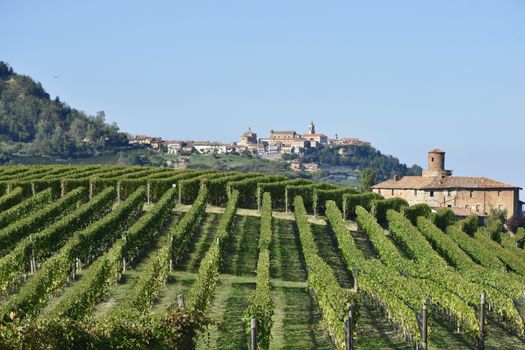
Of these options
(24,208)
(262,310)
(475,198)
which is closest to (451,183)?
(475,198)

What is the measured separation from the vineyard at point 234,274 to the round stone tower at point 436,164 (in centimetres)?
5776

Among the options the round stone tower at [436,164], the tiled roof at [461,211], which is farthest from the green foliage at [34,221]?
the round stone tower at [436,164]

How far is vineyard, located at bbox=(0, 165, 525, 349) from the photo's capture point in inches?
886

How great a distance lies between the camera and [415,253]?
43.5 m

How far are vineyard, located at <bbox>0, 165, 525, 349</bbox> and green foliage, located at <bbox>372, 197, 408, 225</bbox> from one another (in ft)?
0.34

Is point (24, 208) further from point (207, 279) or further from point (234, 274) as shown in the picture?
point (207, 279)

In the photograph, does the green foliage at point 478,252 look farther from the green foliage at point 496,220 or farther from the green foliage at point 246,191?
the green foliage at point 496,220

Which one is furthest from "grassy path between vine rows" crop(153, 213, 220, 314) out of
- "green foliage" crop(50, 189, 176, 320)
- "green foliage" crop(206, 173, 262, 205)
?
"green foliage" crop(206, 173, 262, 205)

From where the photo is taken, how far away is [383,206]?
60.6 m

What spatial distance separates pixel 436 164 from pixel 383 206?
5974 cm

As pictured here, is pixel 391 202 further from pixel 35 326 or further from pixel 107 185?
pixel 35 326

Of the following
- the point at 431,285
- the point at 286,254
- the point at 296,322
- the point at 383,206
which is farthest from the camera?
the point at 383,206

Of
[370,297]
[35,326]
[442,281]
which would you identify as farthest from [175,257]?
[35,326]

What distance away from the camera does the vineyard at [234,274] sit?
2250cm
